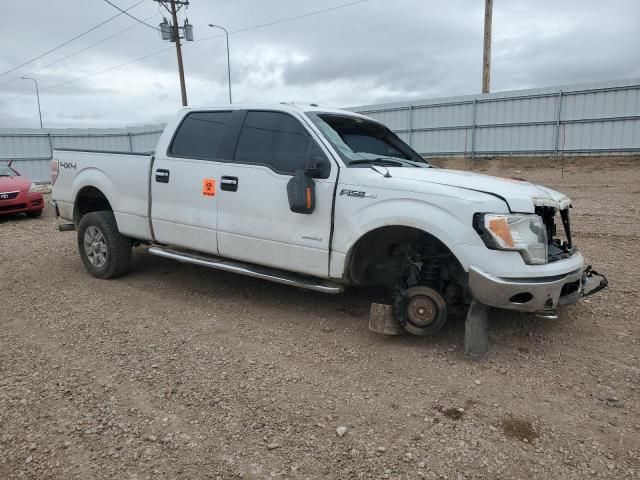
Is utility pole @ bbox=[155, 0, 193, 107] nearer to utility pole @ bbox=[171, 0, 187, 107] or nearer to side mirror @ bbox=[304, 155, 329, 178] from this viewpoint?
utility pole @ bbox=[171, 0, 187, 107]

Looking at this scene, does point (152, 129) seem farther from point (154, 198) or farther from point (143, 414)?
point (143, 414)

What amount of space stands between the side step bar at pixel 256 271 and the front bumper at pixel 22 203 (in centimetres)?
746

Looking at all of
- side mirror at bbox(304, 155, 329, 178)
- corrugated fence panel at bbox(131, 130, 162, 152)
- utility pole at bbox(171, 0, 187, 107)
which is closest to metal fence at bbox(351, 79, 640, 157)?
utility pole at bbox(171, 0, 187, 107)

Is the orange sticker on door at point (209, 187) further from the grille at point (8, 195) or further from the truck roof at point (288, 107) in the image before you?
the grille at point (8, 195)

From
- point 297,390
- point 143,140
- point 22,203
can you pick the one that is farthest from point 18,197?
point 143,140

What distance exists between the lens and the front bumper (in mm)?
10870

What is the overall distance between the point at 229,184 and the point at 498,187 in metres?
2.31

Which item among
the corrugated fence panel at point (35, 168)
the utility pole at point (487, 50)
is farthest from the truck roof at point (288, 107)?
the corrugated fence panel at point (35, 168)

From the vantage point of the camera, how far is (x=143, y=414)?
302 cm

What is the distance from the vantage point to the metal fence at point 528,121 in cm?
1708

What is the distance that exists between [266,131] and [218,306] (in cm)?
173

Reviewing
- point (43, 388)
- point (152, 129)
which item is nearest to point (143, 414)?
point (43, 388)

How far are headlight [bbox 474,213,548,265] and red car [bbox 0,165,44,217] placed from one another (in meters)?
10.8

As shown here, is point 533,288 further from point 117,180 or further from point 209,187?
point 117,180
